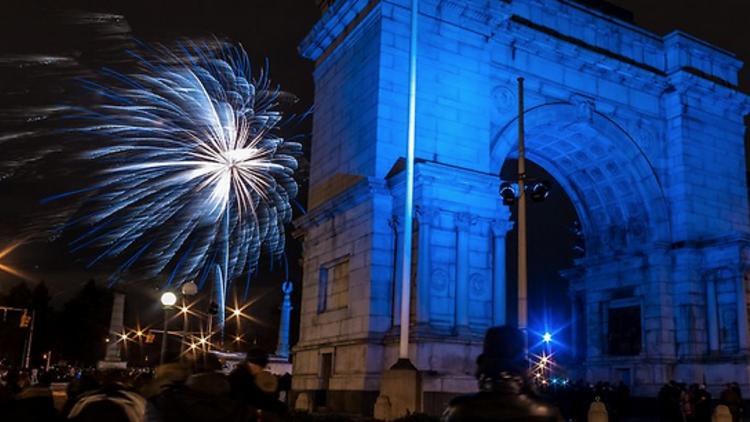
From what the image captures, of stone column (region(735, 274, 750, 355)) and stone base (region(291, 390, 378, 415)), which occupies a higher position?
stone column (region(735, 274, 750, 355))

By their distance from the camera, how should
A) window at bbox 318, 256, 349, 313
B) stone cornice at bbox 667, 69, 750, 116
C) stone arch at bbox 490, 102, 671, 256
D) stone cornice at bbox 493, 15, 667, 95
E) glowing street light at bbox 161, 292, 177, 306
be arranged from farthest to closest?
stone cornice at bbox 667, 69, 750, 116, stone arch at bbox 490, 102, 671, 256, stone cornice at bbox 493, 15, 667, 95, window at bbox 318, 256, 349, 313, glowing street light at bbox 161, 292, 177, 306

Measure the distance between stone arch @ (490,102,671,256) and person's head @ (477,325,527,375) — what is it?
23.6 metres

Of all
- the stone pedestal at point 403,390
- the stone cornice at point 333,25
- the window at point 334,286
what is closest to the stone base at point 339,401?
the window at point 334,286

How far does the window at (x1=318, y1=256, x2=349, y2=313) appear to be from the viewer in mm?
26875

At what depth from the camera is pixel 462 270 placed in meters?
24.3

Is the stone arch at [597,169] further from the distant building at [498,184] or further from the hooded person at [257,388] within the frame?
the hooded person at [257,388]

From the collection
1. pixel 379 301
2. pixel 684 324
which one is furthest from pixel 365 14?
pixel 684 324

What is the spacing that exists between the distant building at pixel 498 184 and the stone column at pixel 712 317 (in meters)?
0.07

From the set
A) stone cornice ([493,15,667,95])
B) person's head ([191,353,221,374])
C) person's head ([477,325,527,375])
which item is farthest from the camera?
stone cornice ([493,15,667,95])

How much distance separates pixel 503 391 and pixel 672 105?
31.5m

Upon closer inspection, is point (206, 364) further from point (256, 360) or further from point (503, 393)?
point (503, 393)

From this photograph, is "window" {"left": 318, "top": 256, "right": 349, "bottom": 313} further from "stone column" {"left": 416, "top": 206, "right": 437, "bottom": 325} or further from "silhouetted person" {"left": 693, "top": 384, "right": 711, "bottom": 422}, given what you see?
"silhouetted person" {"left": 693, "top": 384, "right": 711, "bottom": 422}

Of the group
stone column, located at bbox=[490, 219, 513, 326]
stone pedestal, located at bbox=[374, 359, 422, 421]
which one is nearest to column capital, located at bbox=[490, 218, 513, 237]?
stone column, located at bbox=[490, 219, 513, 326]

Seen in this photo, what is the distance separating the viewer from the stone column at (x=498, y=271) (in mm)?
24906
